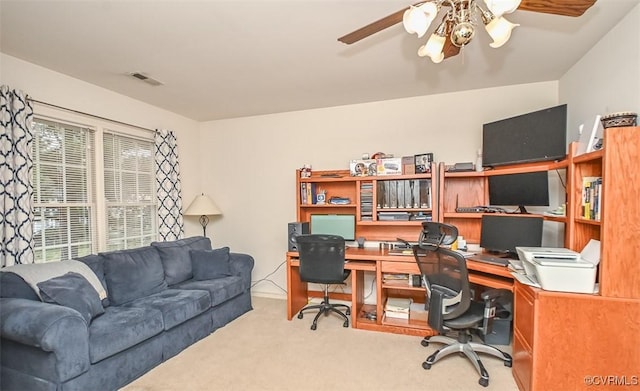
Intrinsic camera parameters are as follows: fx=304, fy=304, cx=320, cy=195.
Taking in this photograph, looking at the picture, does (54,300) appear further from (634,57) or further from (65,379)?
(634,57)

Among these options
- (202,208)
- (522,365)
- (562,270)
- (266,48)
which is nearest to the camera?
(562,270)

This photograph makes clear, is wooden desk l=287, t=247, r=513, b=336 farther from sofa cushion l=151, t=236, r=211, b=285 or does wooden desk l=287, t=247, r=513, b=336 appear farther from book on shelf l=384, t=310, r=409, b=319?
sofa cushion l=151, t=236, r=211, b=285

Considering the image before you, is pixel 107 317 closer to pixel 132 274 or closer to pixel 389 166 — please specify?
pixel 132 274

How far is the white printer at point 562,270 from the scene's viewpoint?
181 centimetres

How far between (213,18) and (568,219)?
2791 millimetres

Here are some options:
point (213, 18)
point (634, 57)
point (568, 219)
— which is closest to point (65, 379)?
point (213, 18)

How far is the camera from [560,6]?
1.42 m

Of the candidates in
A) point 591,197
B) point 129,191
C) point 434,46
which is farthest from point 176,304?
point 591,197

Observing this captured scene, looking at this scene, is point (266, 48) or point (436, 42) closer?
point (436, 42)

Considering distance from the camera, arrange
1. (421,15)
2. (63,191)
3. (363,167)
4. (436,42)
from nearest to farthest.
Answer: (421,15)
(436,42)
(63,191)
(363,167)

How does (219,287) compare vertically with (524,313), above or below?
below

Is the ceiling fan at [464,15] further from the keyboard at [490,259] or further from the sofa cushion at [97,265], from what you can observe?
the sofa cushion at [97,265]

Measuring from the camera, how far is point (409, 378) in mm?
2236

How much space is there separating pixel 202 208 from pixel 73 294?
1.98 m
